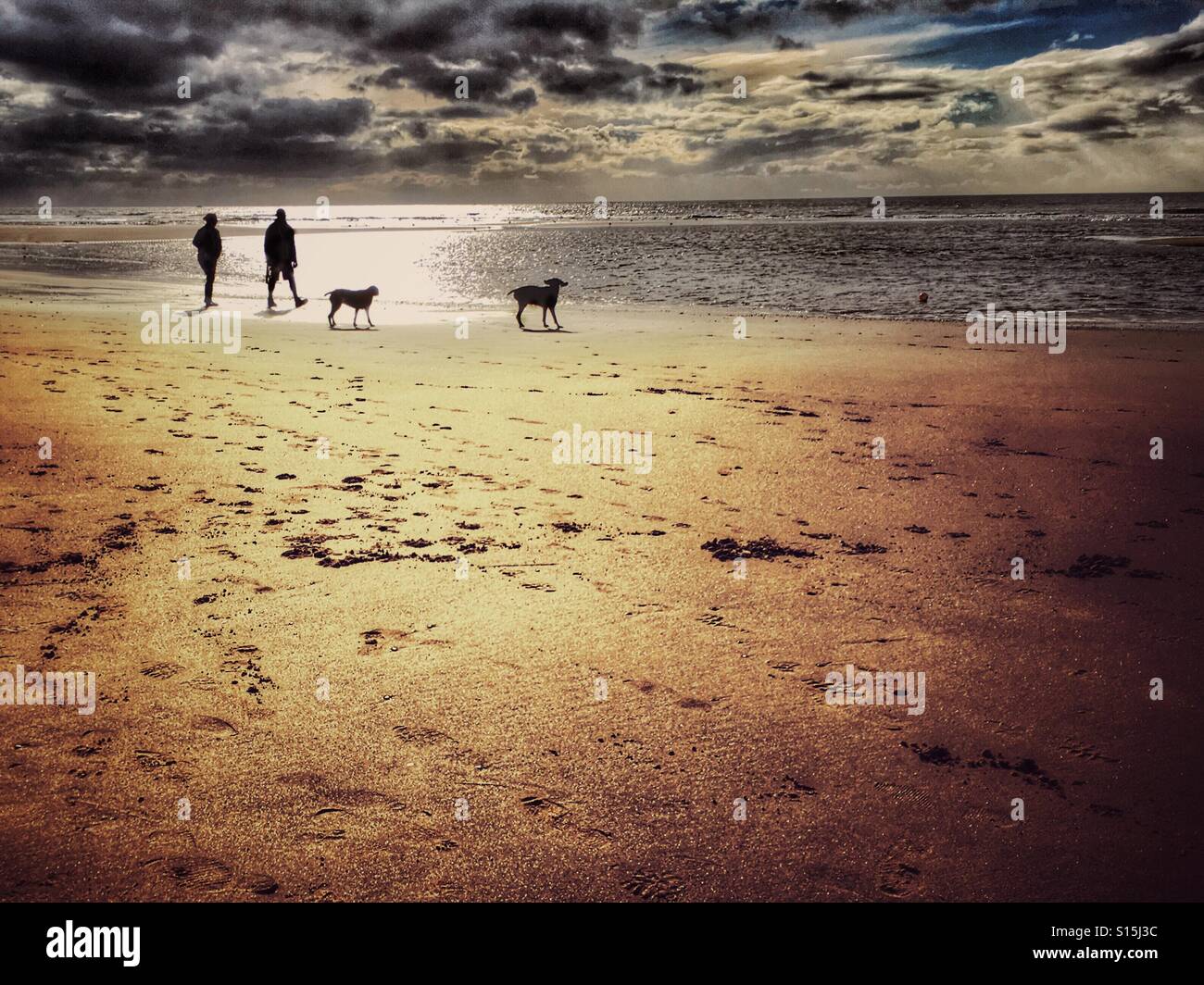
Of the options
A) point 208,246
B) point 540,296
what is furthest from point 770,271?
point 208,246

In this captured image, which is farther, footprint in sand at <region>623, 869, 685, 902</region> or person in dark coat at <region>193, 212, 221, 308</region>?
person in dark coat at <region>193, 212, 221, 308</region>

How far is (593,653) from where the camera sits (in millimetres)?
4453

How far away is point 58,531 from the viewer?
19.1 feet

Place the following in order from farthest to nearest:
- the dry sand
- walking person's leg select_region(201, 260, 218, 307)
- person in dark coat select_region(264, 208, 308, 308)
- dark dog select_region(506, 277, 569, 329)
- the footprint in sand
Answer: walking person's leg select_region(201, 260, 218, 307) < person in dark coat select_region(264, 208, 308, 308) < dark dog select_region(506, 277, 569, 329) < the dry sand < the footprint in sand

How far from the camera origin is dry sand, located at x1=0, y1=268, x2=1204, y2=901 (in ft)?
10.0

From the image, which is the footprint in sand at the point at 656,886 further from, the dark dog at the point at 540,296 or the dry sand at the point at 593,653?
the dark dog at the point at 540,296

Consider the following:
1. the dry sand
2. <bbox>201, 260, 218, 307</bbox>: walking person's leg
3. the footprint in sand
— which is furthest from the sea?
the footprint in sand

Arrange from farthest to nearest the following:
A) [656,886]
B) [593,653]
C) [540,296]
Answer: [540,296] → [593,653] → [656,886]

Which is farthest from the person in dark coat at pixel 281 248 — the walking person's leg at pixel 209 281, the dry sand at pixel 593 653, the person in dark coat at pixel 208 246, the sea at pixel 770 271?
the dry sand at pixel 593 653

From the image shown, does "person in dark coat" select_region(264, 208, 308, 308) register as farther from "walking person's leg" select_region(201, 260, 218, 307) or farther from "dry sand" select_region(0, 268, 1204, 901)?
"dry sand" select_region(0, 268, 1204, 901)

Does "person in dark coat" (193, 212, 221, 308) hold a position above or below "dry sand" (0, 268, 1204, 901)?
above

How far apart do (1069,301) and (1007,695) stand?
22383mm

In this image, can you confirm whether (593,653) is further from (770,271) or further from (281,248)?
(770,271)

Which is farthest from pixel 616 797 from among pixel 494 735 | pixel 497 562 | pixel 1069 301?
pixel 1069 301
